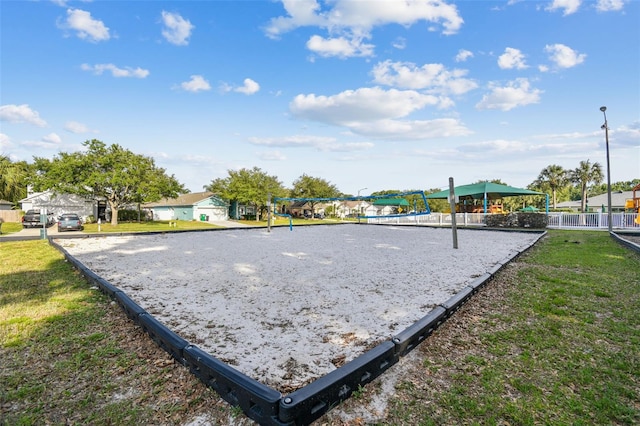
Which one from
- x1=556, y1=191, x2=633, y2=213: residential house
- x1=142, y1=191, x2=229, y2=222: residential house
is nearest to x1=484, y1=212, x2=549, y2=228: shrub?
x1=556, y1=191, x2=633, y2=213: residential house

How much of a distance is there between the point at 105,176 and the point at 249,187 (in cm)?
1450

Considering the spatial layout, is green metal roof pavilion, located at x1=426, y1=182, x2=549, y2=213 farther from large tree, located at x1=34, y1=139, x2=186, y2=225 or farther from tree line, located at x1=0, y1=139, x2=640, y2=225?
large tree, located at x1=34, y1=139, x2=186, y2=225

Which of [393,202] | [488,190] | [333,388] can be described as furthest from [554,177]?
[333,388]

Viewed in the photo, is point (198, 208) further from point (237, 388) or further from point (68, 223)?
point (237, 388)

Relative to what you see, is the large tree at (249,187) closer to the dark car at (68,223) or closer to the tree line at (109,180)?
the tree line at (109,180)

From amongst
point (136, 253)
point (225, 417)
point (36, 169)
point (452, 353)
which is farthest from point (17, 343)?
point (36, 169)

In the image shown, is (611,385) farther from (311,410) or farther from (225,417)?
(225,417)

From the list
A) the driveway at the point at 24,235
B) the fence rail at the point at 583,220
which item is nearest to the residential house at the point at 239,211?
the driveway at the point at 24,235

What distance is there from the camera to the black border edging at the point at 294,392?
5.73 feet

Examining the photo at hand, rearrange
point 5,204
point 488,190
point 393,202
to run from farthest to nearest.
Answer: point 393,202, point 5,204, point 488,190

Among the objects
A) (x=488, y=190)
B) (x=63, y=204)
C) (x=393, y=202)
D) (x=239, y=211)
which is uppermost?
(x=488, y=190)

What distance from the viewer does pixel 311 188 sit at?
4509 centimetres

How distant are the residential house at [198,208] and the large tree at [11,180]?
11833 millimetres

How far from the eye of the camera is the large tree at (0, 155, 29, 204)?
97.6ft
